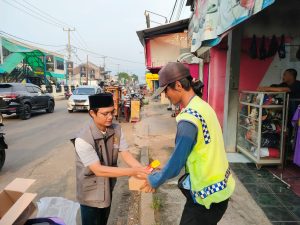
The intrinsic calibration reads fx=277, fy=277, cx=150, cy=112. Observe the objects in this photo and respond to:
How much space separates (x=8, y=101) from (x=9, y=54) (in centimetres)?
1895

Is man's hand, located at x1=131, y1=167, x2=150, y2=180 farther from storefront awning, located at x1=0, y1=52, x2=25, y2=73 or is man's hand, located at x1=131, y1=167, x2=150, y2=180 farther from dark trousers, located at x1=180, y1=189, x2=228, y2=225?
storefront awning, located at x1=0, y1=52, x2=25, y2=73

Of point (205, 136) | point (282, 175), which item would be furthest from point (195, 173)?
point (282, 175)

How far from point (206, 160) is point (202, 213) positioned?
16.5 inches

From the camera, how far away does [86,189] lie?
7.73 feet

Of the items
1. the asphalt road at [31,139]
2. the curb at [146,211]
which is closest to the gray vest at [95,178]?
the curb at [146,211]

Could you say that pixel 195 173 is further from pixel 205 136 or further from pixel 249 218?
pixel 249 218

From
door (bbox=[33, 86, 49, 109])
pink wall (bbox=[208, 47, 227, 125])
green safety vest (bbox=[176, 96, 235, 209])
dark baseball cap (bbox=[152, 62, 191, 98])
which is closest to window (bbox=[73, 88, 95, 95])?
door (bbox=[33, 86, 49, 109])

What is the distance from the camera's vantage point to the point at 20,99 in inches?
515

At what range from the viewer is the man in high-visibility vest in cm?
179

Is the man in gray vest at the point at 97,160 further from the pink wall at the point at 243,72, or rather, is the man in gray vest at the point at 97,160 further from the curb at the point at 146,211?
the pink wall at the point at 243,72

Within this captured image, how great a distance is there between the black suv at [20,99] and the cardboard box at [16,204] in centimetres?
1079

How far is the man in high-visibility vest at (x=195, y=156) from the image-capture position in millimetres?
1795

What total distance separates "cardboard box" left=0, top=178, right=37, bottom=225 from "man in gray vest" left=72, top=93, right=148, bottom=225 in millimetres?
425

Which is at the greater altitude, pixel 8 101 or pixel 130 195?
pixel 8 101
